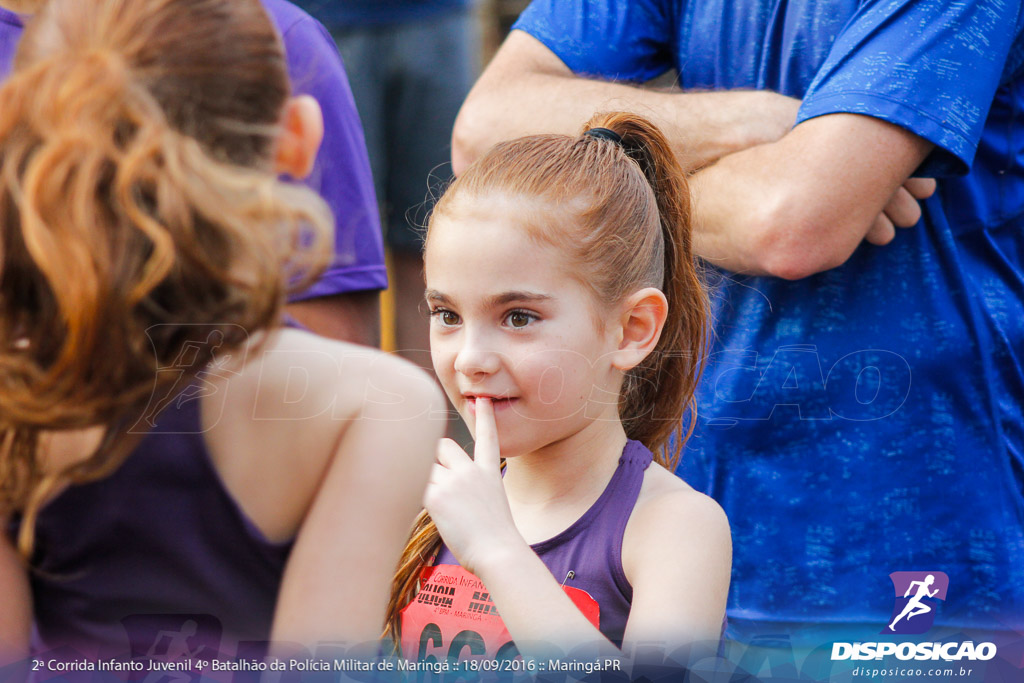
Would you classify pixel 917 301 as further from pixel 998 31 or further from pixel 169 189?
pixel 169 189

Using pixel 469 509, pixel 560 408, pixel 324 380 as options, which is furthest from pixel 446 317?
pixel 324 380

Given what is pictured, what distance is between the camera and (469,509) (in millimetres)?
1104

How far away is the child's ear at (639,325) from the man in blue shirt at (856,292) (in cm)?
20

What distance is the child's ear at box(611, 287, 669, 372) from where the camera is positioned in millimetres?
1346

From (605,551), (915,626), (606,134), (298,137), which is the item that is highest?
(298,137)

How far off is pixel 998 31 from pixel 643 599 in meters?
0.94

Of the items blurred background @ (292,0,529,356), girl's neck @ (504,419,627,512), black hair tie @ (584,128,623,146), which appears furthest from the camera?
blurred background @ (292,0,529,356)

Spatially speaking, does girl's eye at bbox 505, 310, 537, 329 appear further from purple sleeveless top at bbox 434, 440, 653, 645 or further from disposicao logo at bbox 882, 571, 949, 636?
disposicao logo at bbox 882, 571, 949, 636

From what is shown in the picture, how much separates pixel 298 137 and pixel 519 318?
0.47 meters

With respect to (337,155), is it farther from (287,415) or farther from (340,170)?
(287,415)

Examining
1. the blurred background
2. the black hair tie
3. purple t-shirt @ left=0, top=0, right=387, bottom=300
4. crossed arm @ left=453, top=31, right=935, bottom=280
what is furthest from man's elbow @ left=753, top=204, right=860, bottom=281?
the blurred background

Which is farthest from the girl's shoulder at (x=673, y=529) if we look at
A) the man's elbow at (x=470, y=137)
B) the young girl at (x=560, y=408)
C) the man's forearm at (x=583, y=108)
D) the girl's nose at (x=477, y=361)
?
the man's elbow at (x=470, y=137)

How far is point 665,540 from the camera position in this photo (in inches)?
46.4

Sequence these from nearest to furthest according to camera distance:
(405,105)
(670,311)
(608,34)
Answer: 1. (670,311)
2. (608,34)
3. (405,105)
